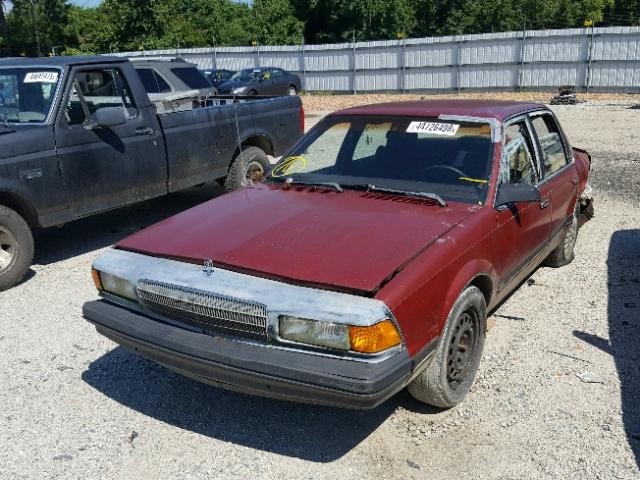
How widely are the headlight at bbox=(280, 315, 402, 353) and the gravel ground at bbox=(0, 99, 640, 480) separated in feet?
2.38

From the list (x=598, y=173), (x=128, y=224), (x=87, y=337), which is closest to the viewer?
(x=87, y=337)

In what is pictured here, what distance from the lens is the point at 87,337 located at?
4.57 metres

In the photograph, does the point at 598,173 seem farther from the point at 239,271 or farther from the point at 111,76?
the point at 239,271

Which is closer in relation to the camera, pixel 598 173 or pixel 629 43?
pixel 598 173

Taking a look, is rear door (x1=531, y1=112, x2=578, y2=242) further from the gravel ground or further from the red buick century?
the gravel ground

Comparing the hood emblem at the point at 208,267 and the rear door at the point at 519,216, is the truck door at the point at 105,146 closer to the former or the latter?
the hood emblem at the point at 208,267

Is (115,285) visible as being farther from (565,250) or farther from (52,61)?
(565,250)

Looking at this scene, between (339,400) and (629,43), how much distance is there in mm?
24691

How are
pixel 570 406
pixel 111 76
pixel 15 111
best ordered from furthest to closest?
1. pixel 111 76
2. pixel 15 111
3. pixel 570 406

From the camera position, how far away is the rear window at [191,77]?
1103 cm

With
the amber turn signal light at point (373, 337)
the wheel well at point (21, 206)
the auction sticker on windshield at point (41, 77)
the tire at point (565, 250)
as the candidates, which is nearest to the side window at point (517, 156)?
the tire at point (565, 250)

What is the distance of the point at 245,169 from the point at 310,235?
4.58 metres

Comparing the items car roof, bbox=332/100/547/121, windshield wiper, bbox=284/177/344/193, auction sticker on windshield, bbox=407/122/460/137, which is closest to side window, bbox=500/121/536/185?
car roof, bbox=332/100/547/121

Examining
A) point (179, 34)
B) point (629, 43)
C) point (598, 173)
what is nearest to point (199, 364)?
point (598, 173)
